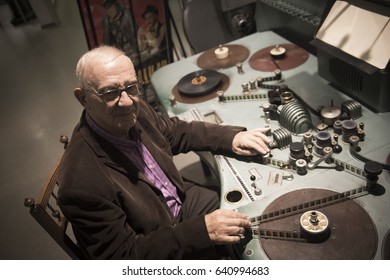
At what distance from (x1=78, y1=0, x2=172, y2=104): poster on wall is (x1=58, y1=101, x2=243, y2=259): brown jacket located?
1574mm

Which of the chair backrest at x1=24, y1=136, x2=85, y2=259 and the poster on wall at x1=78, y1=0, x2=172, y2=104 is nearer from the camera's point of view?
the chair backrest at x1=24, y1=136, x2=85, y2=259

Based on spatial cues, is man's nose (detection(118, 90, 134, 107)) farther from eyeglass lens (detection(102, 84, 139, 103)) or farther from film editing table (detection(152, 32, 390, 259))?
film editing table (detection(152, 32, 390, 259))

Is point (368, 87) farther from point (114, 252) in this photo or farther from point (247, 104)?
point (114, 252)

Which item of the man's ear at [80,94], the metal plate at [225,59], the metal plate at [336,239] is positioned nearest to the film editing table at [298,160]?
the metal plate at [336,239]

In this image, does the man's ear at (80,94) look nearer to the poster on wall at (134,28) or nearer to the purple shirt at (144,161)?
the purple shirt at (144,161)

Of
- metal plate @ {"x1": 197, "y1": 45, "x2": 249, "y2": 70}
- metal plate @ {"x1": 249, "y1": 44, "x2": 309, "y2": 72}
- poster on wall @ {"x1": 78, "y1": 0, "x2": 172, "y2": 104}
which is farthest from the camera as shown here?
poster on wall @ {"x1": 78, "y1": 0, "x2": 172, "y2": 104}

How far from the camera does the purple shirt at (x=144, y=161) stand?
4.78 ft

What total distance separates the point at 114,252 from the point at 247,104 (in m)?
1.17

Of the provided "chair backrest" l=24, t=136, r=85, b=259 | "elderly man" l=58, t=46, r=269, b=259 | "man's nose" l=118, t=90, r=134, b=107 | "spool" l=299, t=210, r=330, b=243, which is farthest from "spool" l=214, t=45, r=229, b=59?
"spool" l=299, t=210, r=330, b=243

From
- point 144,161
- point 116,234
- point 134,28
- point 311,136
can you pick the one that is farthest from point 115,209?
point 134,28

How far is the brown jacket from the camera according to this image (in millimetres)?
1278

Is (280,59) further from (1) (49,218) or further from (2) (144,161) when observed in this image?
(1) (49,218)

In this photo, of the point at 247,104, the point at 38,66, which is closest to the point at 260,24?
the point at 247,104
